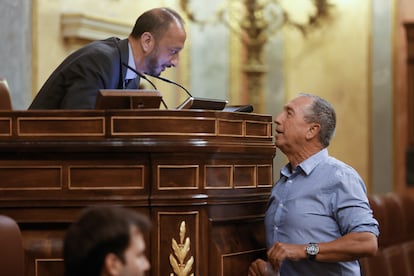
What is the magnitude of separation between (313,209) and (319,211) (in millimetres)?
23

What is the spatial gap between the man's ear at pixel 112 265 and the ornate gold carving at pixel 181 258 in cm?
119

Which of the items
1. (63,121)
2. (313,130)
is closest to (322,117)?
(313,130)

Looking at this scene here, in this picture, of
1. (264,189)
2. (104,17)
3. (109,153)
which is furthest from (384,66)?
(109,153)

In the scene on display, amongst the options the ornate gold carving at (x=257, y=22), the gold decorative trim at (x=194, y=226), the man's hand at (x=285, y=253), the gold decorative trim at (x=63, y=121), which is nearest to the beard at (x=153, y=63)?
the gold decorative trim at (x=63, y=121)

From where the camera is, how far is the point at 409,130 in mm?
Result: 8992

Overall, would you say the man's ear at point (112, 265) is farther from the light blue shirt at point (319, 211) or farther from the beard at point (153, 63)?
the beard at point (153, 63)

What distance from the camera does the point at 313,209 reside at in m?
3.41

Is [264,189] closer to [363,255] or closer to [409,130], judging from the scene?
[363,255]

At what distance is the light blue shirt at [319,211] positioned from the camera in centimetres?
334

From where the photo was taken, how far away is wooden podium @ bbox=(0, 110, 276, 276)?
128 inches

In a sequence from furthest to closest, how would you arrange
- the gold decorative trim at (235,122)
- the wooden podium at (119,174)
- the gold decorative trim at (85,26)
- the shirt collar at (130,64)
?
the gold decorative trim at (85,26)
the shirt collar at (130,64)
the gold decorative trim at (235,122)
the wooden podium at (119,174)

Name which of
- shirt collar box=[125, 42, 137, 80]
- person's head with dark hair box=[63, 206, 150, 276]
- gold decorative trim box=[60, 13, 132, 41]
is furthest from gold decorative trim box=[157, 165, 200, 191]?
gold decorative trim box=[60, 13, 132, 41]

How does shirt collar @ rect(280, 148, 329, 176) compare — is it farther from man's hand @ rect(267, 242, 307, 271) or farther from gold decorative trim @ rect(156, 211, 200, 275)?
gold decorative trim @ rect(156, 211, 200, 275)

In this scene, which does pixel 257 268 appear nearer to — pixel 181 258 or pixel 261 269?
pixel 261 269
